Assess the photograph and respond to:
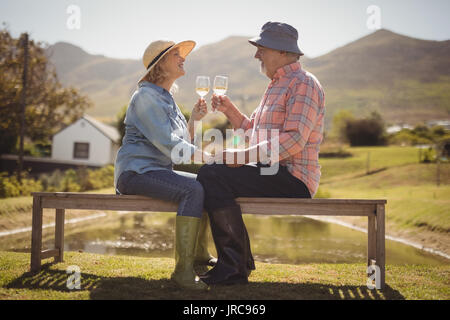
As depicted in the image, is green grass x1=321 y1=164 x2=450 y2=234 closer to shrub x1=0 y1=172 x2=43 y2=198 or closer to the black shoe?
the black shoe

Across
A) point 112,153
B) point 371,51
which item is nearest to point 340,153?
point 112,153

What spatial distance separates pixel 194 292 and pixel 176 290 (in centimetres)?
21

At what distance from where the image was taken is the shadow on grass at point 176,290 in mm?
3682

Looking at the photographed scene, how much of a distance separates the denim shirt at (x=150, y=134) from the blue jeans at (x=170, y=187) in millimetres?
82

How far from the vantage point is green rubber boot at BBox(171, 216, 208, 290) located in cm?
380

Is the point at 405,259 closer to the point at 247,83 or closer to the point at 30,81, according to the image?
the point at 30,81

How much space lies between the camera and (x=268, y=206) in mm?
4156

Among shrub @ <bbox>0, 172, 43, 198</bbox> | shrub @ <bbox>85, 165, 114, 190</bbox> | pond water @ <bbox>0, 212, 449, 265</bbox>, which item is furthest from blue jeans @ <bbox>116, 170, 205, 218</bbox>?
shrub @ <bbox>85, 165, 114, 190</bbox>

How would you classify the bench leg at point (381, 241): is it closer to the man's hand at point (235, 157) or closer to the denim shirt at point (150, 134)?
the man's hand at point (235, 157)

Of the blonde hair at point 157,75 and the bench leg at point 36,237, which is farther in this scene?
the bench leg at point 36,237

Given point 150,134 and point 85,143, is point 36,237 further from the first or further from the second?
point 85,143

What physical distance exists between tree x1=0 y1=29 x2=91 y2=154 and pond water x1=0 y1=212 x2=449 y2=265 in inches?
523

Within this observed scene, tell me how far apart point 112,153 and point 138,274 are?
34676 mm

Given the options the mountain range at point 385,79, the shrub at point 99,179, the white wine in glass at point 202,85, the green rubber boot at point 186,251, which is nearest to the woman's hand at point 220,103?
the white wine in glass at point 202,85
